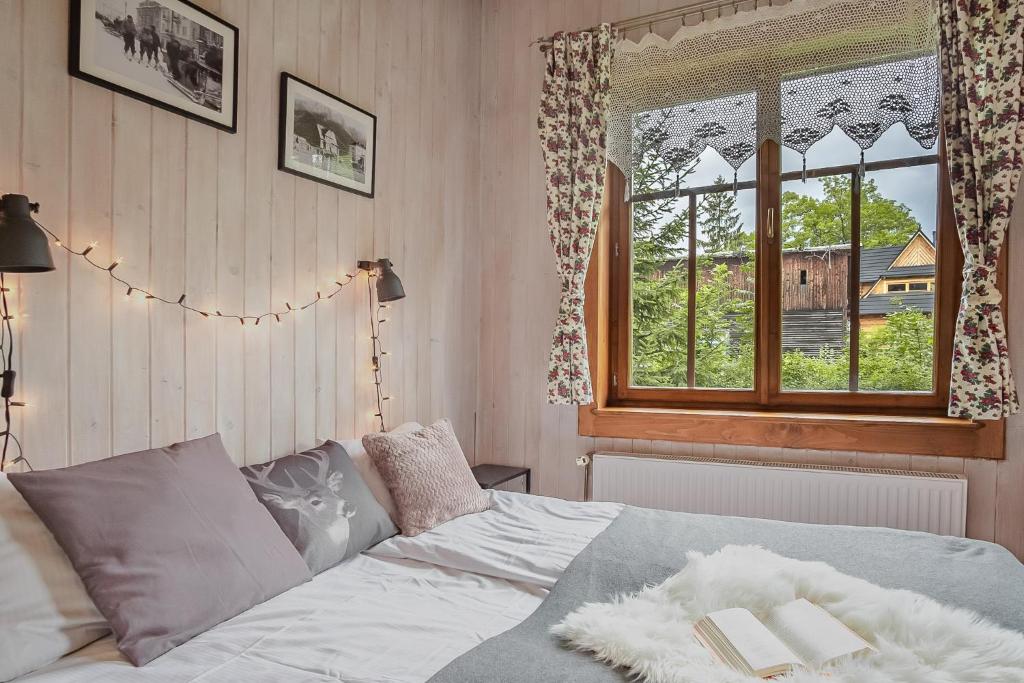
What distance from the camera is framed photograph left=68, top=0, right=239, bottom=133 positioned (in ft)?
Result: 5.06

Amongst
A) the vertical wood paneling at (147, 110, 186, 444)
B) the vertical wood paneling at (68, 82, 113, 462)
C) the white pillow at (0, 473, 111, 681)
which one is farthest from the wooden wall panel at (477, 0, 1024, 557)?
the white pillow at (0, 473, 111, 681)

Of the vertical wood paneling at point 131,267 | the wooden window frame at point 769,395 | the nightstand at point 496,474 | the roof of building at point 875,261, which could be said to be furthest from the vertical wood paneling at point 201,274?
the roof of building at point 875,261

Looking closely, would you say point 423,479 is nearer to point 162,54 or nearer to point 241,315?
point 241,315

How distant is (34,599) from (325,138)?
5.35 feet

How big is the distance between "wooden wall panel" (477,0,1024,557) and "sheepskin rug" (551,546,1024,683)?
149 cm

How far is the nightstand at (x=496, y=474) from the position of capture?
109 inches

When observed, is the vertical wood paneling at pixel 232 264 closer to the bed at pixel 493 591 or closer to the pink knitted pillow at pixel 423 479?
the pink knitted pillow at pixel 423 479

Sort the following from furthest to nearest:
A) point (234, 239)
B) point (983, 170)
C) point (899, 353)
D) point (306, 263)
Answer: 1. point (899, 353)
2. point (983, 170)
3. point (306, 263)
4. point (234, 239)

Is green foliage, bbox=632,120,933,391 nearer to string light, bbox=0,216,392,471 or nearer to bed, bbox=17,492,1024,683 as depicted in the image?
bed, bbox=17,492,1024,683

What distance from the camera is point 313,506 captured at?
5.57ft

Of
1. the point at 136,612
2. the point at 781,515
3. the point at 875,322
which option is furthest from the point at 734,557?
the point at 875,322

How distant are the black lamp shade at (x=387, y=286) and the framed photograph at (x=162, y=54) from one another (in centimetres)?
68

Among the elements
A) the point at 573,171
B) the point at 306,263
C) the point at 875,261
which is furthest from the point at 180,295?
the point at 875,261

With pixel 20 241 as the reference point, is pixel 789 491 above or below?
below
